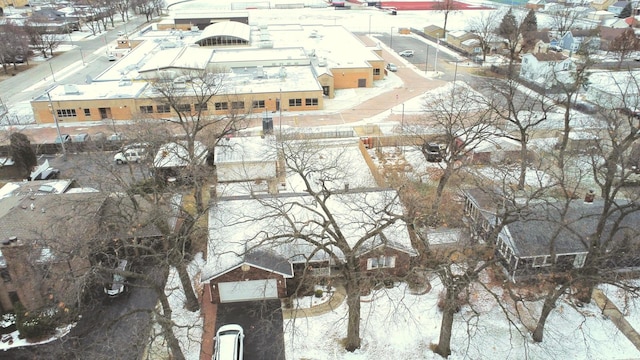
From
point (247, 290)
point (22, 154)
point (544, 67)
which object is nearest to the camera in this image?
point (247, 290)

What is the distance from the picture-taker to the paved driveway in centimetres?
1833

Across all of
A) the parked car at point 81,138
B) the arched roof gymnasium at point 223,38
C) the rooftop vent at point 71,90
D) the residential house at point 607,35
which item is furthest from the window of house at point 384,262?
the residential house at point 607,35

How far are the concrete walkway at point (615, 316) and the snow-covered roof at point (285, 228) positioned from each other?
27.2 feet

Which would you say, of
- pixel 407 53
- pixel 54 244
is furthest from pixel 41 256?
pixel 407 53

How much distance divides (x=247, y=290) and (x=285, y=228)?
326 cm

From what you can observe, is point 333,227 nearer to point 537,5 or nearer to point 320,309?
point 320,309

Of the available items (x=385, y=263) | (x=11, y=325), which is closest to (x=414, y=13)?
(x=385, y=263)

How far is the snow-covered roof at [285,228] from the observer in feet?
66.3

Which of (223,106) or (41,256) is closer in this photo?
(41,256)

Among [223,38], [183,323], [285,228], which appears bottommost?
[183,323]

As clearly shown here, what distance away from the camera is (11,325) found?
19578 millimetres

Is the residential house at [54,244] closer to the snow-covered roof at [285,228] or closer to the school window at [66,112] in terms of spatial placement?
the snow-covered roof at [285,228]

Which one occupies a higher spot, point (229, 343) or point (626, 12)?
point (626, 12)

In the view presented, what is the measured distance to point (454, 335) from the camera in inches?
741
